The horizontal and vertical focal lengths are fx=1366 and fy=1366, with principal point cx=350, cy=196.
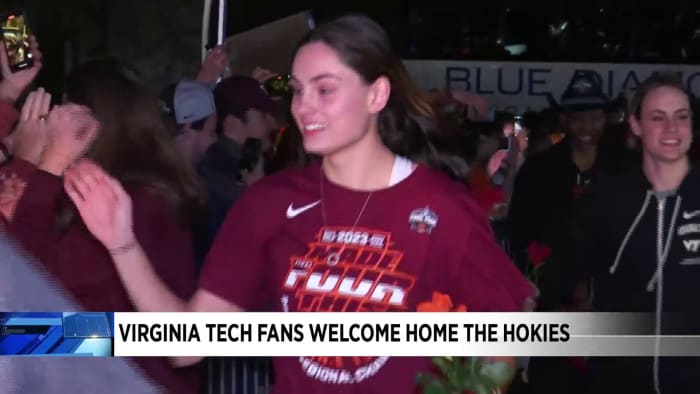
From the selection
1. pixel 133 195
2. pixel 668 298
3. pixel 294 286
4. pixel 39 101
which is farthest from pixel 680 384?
pixel 39 101

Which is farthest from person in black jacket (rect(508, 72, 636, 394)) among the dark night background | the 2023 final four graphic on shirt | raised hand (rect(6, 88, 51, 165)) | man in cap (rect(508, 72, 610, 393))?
raised hand (rect(6, 88, 51, 165))

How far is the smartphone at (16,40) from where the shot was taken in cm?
321

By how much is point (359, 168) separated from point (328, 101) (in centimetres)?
13

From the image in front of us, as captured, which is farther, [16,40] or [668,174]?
[16,40]

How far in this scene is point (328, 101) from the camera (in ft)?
8.05

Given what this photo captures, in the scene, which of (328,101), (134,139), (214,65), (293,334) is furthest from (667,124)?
(214,65)

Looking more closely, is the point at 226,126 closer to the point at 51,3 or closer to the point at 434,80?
the point at 51,3

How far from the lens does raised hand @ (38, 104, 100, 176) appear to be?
107 inches

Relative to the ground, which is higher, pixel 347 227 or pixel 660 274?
pixel 347 227

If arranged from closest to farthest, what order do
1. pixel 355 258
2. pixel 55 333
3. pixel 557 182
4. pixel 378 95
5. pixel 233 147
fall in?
1. pixel 355 258
2. pixel 378 95
3. pixel 55 333
4. pixel 233 147
5. pixel 557 182

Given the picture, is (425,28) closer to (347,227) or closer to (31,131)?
(31,131)

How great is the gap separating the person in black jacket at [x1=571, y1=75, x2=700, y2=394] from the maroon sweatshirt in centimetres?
93

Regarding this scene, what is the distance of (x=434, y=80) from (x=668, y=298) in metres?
2.13

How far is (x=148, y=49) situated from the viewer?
4336 millimetres
